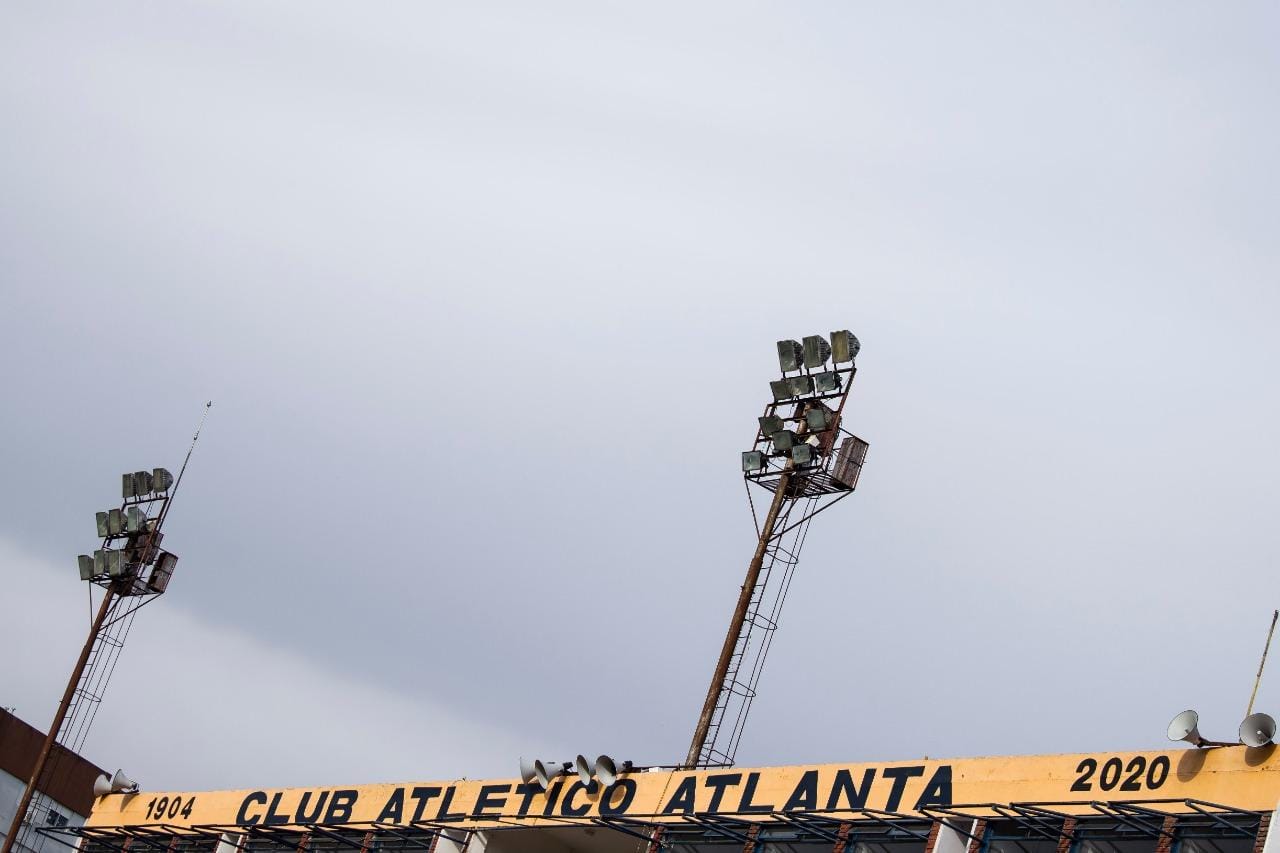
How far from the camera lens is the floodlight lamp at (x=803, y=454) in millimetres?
45906

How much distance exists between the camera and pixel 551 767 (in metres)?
42.3

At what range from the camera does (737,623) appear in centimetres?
4512

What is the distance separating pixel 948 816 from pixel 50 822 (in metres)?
43.0

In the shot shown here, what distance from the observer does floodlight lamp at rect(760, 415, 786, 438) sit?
46844mm

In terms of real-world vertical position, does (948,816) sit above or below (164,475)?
below

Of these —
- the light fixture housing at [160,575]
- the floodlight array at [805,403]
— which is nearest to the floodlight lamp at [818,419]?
the floodlight array at [805,403]

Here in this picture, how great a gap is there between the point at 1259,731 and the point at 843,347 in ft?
63.1

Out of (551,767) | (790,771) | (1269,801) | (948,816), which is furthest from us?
(551,767)

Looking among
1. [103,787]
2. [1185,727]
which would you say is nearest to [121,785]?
[103,787]

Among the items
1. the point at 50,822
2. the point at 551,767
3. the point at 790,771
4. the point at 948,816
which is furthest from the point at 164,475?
the point at 948,816

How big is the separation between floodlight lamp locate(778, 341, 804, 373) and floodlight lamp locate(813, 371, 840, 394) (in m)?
0.61

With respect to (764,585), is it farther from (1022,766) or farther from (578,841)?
(1022,766)

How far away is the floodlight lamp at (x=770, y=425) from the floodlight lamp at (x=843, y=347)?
2.16 metres

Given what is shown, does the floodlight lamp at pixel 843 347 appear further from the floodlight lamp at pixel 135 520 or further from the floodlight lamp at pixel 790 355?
the floodlight lamp at pixel 135 520
